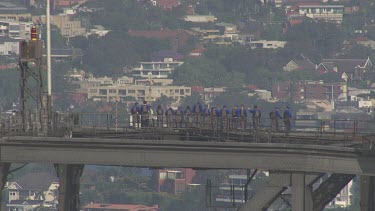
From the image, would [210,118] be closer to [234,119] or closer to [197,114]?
[197,114]

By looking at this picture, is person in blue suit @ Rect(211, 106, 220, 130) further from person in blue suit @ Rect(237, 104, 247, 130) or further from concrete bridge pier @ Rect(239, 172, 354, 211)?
concrete bridge pier @ Rect(239, 172, 354, 211)

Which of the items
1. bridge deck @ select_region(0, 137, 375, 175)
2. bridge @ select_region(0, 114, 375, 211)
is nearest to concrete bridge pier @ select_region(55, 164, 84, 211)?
bridge @ select_region(0, 114, 375, 211)

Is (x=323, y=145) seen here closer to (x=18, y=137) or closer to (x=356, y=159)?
(x=356, y=159)

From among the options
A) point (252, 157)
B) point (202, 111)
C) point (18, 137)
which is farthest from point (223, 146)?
point (202, 111)

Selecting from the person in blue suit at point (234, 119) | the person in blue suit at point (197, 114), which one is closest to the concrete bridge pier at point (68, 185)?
the person in blue suit at point (197, 114)

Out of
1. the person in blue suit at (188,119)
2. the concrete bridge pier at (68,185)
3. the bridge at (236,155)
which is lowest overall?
the concrete bridge pier at (68,185)

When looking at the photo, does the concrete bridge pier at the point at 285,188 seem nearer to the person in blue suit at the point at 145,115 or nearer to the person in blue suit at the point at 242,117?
the person in blue suit at the point at 242,117

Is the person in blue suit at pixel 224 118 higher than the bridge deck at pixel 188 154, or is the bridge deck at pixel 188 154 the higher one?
the person in blue suit at pixel 224 118

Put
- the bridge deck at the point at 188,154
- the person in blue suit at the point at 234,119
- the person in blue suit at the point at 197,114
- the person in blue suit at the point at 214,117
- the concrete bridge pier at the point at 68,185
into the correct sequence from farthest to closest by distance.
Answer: the person in blue suit at the point at 197,114, the person in blue suit at the point at 234,119, the person in blue suit at the point at 214,117, the concrete bridge pier at the point at 68,185, the bridge deck at the point at 188,154
